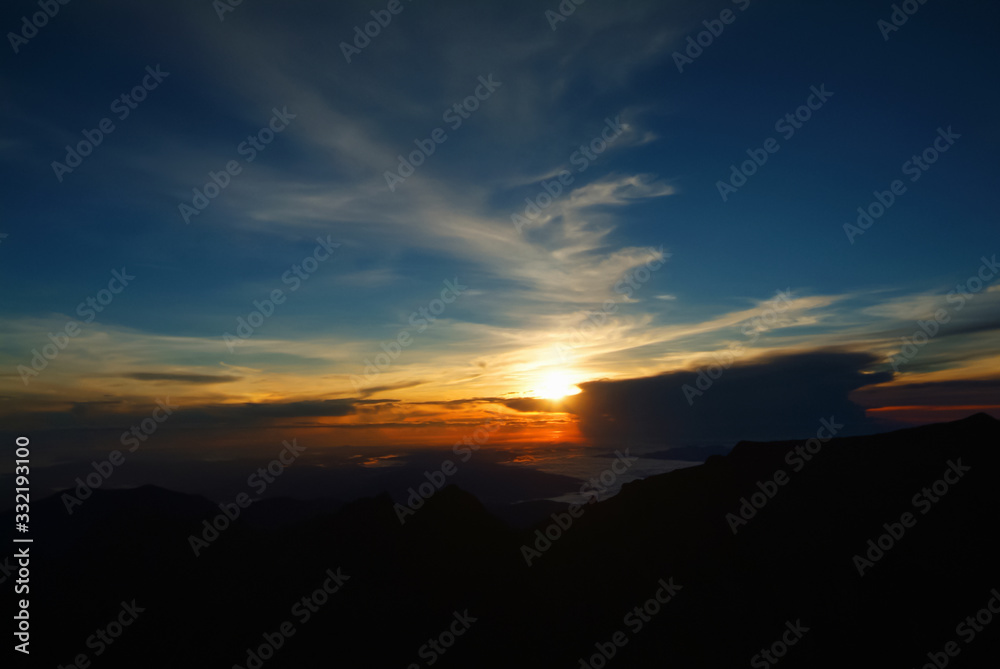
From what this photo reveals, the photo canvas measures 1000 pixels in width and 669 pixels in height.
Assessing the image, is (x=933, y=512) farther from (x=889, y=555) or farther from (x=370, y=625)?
(x=370, y=625)

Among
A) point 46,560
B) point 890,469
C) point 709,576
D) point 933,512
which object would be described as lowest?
point 46,560

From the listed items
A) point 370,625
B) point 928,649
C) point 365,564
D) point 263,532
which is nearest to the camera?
point 928,649

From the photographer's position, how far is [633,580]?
38938 mm

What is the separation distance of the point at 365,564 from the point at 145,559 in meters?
33.4

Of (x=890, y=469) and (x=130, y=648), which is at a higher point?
(x=890, y=469)

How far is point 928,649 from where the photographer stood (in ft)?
89.9

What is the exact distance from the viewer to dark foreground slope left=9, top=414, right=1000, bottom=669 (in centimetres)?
3016

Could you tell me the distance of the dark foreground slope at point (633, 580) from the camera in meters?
30.2

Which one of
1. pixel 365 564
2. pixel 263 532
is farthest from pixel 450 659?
pixel 263 532

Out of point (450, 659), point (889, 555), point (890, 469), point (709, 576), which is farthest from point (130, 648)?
point (890, 469)

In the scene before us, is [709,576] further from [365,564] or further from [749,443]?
[365,564]

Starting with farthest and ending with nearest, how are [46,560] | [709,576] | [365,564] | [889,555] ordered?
1. [46,560]
2. [365,564]
3. [709,576]
4. [889,555]

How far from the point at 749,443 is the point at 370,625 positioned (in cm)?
3838

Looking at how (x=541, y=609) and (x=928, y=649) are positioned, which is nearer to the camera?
(x=928, y=649)
